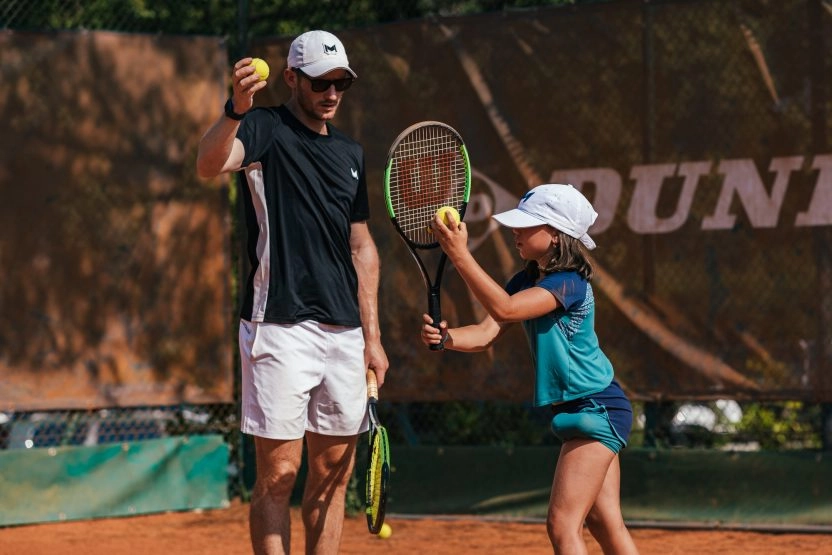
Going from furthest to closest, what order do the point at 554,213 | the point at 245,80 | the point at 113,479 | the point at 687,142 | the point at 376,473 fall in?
the point at 113,479 < the point at 687,142 < the point at 376,473 < the point at 554,213 < the point at 245,80

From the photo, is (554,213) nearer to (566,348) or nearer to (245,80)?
(566,348)

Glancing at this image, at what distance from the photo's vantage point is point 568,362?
429 centimetres

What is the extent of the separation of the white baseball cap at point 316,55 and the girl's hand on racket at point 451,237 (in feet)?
2.46

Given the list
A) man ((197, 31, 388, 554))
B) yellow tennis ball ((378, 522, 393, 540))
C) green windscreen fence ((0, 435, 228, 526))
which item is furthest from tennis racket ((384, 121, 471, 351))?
green windscreen fence ((0, 435, 228, 526))

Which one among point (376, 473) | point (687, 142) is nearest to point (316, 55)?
point (376, 473)

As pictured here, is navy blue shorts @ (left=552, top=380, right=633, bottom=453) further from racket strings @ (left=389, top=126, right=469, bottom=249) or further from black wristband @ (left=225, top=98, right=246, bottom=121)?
black wristband @ (left=225, top=98, right=246, bottom=121)

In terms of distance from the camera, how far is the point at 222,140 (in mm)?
4227

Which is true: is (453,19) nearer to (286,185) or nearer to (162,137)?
(162,137)

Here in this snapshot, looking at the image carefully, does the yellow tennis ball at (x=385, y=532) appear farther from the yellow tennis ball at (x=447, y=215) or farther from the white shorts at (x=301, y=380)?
the yellow tennis ball at (x=447, y=215)

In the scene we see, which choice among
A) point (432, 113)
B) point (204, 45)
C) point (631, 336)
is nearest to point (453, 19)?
point (432, 113)

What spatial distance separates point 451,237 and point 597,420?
0.78 metres

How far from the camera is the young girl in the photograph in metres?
4.16

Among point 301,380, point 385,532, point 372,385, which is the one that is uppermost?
point 301,380

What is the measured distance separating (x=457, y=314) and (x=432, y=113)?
3.76 feet
